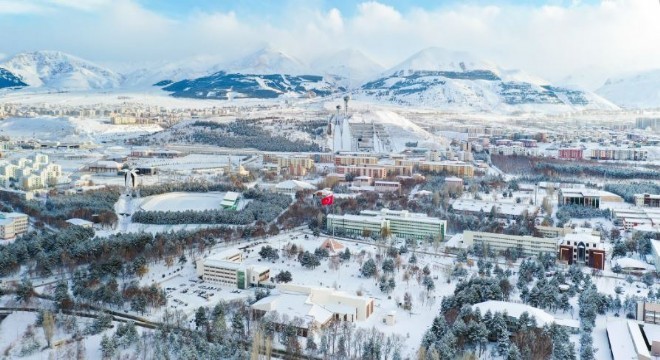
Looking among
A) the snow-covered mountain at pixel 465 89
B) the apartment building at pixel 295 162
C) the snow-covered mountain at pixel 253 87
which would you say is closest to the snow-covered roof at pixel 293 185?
the apartment building at pixel 295 162

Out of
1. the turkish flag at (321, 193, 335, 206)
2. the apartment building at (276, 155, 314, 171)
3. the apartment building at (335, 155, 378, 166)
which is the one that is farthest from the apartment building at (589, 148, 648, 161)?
the turkish flag at (321, 193, 335, 206)

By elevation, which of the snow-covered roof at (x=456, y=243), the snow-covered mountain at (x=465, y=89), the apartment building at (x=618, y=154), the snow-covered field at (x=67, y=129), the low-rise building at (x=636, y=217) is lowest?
the snow-covered roof at (x=456, y=243)

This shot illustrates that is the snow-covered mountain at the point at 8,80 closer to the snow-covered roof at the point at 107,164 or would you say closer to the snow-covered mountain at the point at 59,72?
the snow-covered mountain at the point at 59,72

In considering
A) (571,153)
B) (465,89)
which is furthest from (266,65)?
(571,153)

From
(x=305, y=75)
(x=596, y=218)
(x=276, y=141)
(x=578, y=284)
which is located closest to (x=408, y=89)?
(x=305, y=75)

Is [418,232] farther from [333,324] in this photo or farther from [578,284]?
[333,324]
